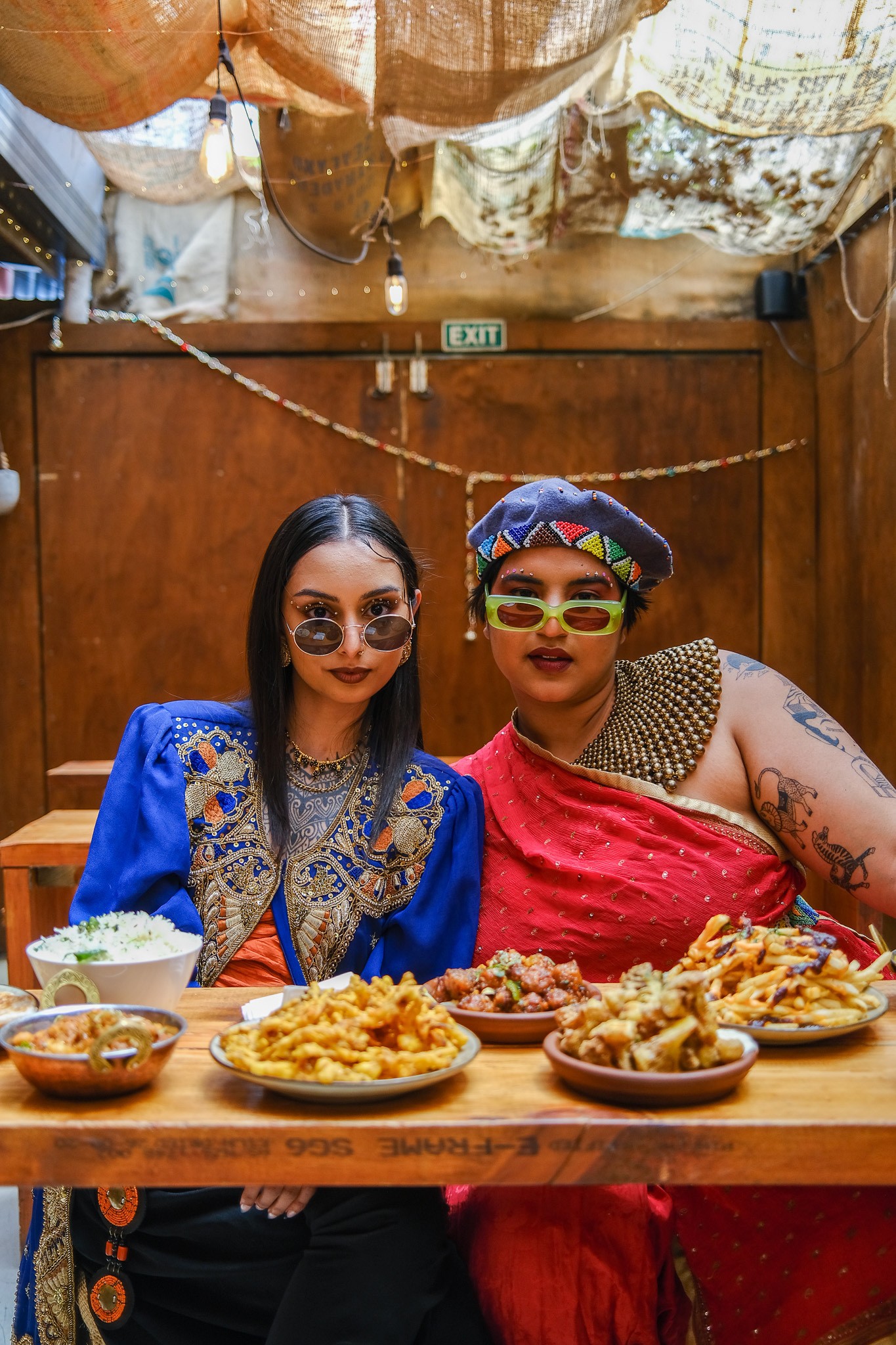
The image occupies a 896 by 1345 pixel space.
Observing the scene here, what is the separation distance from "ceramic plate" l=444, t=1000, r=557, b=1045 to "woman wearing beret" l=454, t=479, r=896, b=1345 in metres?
0.31

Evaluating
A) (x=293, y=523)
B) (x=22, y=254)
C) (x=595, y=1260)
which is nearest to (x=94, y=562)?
(x=22, y=254)

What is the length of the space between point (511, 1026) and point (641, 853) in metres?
0.65

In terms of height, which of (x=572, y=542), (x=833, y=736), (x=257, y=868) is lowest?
(x=257, y=868)

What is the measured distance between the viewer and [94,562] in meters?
4.95

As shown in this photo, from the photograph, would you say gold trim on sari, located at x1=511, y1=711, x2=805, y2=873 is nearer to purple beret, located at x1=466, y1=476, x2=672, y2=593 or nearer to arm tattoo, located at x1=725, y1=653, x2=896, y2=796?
arm tattoo, located at x1=725, y1=653, x2=896, y2=796

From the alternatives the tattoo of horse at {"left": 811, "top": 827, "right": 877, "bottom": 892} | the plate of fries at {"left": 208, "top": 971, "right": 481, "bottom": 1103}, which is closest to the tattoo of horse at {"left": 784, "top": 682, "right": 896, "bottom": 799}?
the tattoo of horse at {"left": 811, "top": 827, "right": 877, "bottom": 892}

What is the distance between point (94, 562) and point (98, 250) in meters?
1.33

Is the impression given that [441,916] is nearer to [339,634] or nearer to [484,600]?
[339,634]

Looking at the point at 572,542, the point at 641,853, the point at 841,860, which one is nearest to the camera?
the point at 841,860

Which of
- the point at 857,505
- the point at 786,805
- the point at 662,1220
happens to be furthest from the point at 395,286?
the point at 662,1220

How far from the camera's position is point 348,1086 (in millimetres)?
1254

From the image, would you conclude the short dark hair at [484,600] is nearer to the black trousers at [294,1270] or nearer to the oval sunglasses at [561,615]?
the oval sunglasses at [561,615]

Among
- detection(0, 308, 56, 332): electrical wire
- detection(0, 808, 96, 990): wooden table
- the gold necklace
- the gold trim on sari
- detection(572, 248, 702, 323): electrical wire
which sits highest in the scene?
detection(572, 248, 702, 323): electrical wire

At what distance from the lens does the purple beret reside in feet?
7.32
